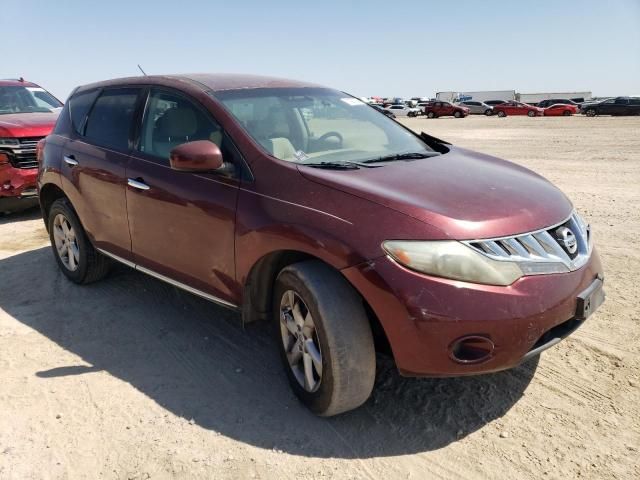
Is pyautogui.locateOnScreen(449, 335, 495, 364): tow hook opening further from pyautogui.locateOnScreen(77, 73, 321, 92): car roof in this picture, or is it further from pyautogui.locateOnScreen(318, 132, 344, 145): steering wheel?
pyautogui.locateOnScreen(77, 73, 321, 92): car roof

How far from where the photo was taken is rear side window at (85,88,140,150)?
4.16 m

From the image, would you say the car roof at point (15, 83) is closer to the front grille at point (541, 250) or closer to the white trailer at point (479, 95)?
the front grille at point (541, 250)

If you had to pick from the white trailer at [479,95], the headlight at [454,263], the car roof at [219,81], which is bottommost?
the white trailer at [479,95]

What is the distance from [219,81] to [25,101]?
6781mm

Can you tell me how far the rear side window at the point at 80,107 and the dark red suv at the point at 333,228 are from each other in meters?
0.33

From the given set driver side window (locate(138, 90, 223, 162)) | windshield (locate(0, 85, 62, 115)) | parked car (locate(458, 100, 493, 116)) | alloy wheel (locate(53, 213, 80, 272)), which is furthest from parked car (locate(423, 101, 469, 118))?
driver side window (locate(138, 90, 223, 162))

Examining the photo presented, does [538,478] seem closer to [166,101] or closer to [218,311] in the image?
[218,311]

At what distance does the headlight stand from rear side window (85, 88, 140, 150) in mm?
2528

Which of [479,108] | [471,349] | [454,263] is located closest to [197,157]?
[454,263]

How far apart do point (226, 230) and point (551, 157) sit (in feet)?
38.7

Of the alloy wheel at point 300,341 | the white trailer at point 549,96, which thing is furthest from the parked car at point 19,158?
the white trailer at point 549,96

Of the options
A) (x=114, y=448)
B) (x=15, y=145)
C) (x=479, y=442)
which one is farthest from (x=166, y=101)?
(x=15, y=145)

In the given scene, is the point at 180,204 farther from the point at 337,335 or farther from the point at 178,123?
the point at 337,335

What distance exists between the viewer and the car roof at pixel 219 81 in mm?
3756
